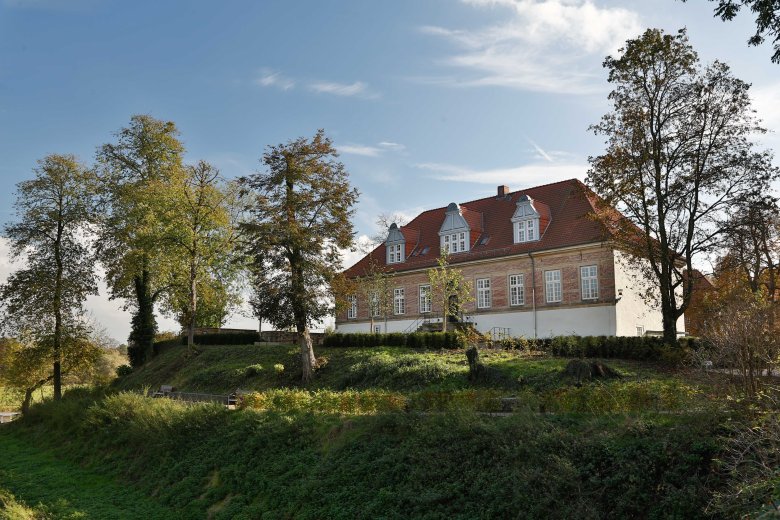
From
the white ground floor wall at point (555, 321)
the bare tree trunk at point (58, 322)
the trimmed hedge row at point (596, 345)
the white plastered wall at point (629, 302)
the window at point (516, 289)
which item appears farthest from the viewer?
the window at point (516, 289)

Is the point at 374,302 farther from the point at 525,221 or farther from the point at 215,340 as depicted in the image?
the point at 525,221

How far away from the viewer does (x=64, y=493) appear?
18.1m

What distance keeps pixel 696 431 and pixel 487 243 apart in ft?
99.0

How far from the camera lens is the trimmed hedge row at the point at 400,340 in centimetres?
2888

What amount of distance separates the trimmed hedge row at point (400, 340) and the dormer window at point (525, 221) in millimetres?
10397

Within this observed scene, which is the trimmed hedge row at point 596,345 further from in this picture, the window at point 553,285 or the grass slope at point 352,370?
the window at point 553,285

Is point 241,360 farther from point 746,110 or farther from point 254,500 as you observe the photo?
point 746,110

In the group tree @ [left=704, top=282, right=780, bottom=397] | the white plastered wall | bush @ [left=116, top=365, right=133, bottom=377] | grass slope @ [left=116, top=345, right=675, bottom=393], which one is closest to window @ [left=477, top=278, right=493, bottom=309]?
the white plastered wall

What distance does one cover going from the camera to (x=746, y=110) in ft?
81.6

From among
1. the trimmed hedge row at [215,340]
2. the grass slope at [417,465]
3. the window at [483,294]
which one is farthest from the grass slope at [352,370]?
the window at [483,294]

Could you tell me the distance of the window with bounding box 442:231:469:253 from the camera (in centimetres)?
4056

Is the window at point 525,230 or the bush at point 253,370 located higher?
the window at point 525,230

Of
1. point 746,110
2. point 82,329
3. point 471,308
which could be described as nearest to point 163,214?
point 82,329

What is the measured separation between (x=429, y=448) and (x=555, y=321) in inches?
934
